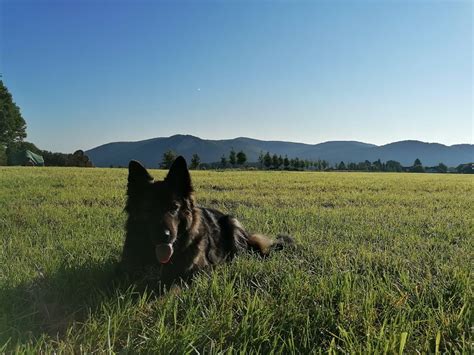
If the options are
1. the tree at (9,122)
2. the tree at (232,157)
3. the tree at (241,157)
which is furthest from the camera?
the tree at (232,157)

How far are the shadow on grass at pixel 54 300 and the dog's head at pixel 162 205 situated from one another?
52 cm

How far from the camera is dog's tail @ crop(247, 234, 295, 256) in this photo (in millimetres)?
4959

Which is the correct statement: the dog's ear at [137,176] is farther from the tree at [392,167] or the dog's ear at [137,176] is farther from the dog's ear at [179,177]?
the tree at [392,167]

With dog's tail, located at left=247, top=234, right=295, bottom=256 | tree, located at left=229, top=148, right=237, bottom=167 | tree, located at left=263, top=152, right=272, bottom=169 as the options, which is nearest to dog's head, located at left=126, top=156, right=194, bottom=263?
dog's tail, located at left=247, top=234, right=295, bottom=256

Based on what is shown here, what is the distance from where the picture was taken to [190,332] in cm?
231

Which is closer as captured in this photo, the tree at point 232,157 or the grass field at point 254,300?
the grass field at point 254,300

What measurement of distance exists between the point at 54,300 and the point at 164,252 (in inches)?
40.7

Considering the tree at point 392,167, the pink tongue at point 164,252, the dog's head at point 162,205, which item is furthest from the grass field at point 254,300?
the tree at point 392,167

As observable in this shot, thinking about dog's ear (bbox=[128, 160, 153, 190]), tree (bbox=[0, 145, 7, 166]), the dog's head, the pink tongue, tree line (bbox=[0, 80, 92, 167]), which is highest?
tree line (bbox=[0, 80, 92, 167])

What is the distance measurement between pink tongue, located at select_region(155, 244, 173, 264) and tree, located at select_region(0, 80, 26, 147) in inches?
1567

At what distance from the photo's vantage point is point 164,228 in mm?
3520

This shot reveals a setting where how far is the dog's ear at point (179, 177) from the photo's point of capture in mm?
3864

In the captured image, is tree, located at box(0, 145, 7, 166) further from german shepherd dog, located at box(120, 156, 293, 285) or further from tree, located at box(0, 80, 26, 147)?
german shepherd dog, located at box(120, 156, 293, 285)

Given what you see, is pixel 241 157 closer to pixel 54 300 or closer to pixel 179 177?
pixel 179 177
